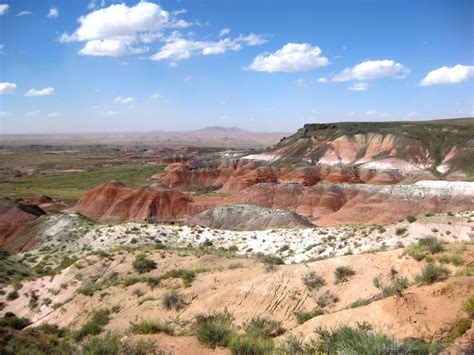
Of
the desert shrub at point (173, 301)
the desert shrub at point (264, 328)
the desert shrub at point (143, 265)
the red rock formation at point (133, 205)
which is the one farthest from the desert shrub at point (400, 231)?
the red rock formation at point (133, 205)

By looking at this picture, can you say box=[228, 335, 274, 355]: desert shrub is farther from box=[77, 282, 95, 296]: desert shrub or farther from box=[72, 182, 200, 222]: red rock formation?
box=[72, 182, 200, 222]: red rock formation

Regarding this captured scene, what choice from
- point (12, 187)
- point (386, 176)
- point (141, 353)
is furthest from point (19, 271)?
point (12, 187)

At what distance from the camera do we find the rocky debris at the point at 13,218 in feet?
153

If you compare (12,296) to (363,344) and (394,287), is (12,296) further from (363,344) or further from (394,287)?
(363,344)

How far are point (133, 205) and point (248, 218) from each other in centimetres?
2084

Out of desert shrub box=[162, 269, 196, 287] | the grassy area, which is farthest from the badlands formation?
the grassy area

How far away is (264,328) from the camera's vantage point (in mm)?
10828

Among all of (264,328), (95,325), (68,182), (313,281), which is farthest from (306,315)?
(68,182)

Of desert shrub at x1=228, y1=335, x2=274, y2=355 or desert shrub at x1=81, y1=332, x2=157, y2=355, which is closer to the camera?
desert shrub at x1=228, y1=335, x2=274, y2=355

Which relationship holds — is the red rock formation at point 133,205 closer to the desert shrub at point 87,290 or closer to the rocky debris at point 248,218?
the rocky debris at point 248,218

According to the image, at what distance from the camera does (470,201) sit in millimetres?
49000

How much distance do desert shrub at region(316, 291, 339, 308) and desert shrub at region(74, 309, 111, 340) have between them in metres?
7.84

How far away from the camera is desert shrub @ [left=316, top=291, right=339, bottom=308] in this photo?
41.7 feet

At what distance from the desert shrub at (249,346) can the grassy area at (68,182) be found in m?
71.6
